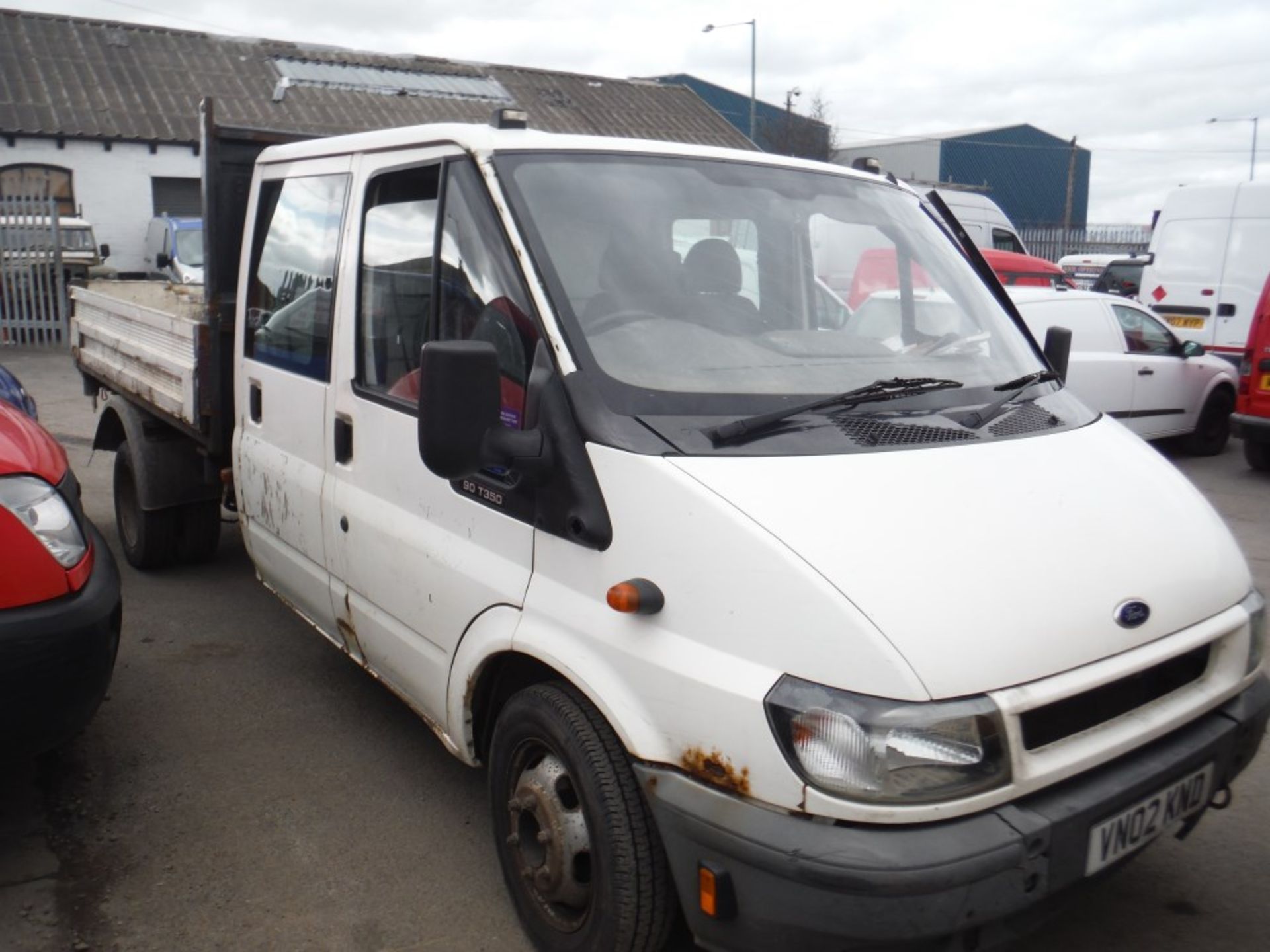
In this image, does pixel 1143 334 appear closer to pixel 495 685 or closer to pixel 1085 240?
pixel 495 685

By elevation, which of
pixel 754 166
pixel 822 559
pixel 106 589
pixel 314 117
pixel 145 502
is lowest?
pixel 145 502

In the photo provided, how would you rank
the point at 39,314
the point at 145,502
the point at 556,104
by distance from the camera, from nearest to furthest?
the point at 145,502 → the point at 39,314 → the point at 556,104

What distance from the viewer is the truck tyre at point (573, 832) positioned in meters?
2.51

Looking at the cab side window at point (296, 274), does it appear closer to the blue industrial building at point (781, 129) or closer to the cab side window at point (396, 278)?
the cab side window at point (396, 278)

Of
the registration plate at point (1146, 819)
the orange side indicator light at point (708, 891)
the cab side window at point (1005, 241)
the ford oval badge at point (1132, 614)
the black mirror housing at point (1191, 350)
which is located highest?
the cab side window at point (1005, 241)

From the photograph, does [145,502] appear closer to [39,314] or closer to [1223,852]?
[1223,852]

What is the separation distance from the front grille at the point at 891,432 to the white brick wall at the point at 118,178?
74.9 feet

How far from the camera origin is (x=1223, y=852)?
346 cm

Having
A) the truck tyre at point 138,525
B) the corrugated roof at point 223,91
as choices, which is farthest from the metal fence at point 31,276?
the truck tyre at point 138,525

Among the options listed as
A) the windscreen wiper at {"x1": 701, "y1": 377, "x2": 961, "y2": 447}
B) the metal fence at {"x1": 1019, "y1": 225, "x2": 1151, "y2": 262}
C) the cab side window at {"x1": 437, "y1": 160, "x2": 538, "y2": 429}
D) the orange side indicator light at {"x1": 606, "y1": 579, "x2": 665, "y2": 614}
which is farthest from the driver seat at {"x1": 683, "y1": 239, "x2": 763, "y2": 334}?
the metal fence at {"x1": 1019, "y1": 225, "x2": 1151, "y2": 262}

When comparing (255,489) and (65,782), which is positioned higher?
(255,489)

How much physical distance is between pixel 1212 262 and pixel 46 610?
39.3 feet

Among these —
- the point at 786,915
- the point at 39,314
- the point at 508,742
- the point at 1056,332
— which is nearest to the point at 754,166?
the point at 1056,332

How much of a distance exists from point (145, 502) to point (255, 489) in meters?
1.57
